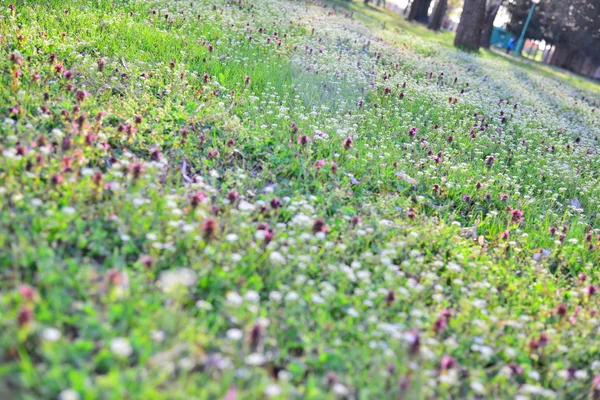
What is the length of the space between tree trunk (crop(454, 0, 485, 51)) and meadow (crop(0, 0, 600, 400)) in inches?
501

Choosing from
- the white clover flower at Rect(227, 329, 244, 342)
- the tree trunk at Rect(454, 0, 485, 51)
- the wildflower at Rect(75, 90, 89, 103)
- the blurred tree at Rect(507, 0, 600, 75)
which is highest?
the blurred tree at Rect(507, 0, 600, 75)

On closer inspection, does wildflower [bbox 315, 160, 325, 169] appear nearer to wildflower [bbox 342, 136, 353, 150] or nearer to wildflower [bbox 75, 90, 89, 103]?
wildflower [bbox 342, 136, 353, 150]

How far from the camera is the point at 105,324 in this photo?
269 cm

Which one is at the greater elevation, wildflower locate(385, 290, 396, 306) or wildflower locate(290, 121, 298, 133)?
wildflower locate(290, 121, 298, 133)

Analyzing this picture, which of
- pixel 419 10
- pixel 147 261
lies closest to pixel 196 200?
pixel 147 261

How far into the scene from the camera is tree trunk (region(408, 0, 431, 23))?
3184 centimetres

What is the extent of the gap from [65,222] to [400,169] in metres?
3.77

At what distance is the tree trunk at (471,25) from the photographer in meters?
19.8

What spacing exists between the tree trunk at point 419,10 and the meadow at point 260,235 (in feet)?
83.1

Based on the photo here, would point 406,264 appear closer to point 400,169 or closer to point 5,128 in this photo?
point 400,169

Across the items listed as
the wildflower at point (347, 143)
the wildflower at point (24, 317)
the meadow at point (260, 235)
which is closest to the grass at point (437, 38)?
the meadow at point (260, 235)

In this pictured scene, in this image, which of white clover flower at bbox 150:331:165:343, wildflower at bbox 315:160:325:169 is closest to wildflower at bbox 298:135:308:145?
wildflower at bbox 315:160:325:169

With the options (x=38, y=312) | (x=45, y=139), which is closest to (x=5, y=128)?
(x=45, y=139)

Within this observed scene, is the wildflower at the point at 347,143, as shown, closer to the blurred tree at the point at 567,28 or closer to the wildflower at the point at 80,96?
the wildflower at the point at 80,96
